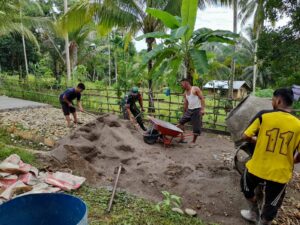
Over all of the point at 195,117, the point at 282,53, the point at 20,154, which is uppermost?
the point at 282,53

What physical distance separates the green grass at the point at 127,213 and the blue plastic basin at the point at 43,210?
0.98 metres

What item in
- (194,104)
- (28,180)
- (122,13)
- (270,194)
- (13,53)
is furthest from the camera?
(13,53)

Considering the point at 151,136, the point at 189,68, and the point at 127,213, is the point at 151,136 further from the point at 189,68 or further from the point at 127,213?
the point at 127,213

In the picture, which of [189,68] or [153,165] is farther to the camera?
[189,68]

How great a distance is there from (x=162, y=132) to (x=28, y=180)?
9.21 feet

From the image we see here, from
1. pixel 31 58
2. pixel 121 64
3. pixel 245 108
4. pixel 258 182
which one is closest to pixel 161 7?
pixel 121 64

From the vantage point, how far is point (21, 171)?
3.91 metres

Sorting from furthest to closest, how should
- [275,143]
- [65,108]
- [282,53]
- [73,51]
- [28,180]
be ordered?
[73,51] < [65,108] < [282,53] < [28,180] < [275,143]

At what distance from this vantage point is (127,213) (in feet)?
10.7

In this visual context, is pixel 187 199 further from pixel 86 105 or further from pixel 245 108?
pixel 86 105

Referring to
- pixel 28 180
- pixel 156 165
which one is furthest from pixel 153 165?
pixel 28 180

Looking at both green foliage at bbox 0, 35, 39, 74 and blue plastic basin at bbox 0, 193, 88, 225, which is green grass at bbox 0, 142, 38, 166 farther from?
green foliage at bbox 0, 35, 39, 74

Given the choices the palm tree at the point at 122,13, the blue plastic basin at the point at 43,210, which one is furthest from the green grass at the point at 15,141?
the blue plastic basin at the point at 43,210

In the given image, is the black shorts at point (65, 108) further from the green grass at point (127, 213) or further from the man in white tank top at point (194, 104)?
the green grass at point (127, 213)
